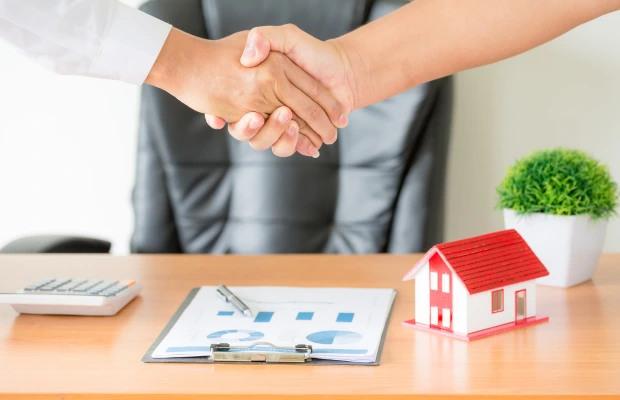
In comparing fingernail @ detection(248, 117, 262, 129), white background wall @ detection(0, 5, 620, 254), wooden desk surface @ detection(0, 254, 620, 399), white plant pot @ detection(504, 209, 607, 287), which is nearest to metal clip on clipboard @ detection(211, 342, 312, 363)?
wooden desk surface @ detection(0, 254, 620, 399)

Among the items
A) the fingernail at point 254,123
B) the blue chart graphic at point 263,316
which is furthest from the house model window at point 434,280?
the fingernail at point 254,123

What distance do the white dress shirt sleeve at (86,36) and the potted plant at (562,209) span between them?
616mm

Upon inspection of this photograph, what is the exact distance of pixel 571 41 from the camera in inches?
70.8

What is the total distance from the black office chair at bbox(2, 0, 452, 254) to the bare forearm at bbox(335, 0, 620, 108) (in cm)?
25

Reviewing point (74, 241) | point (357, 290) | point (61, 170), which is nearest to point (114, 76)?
point (74, 241)

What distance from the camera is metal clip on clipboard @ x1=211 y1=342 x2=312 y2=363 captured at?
80 centimetres

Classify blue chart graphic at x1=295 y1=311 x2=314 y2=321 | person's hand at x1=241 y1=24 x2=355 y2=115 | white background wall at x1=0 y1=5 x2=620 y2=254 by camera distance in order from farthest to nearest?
white background wall at x1=0 y1=5 x2=620 y2=254 → person's hand at x1=241 y1=24 x2=355 y2=115 → blue chart graphic at x1=295 y1=311 x2=314 y2=321

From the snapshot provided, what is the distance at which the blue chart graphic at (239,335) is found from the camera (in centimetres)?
86

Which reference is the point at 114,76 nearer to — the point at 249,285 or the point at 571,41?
the point at 249,285

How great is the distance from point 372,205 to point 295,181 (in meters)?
0.18

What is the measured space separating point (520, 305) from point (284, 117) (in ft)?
1.93

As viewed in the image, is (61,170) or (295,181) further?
(61,170)

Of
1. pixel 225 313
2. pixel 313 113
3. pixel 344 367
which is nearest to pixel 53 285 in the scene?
pixel 225 313

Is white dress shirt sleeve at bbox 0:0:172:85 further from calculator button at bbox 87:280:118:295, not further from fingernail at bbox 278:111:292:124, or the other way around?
calculator button at bbox 87:280:118:295
